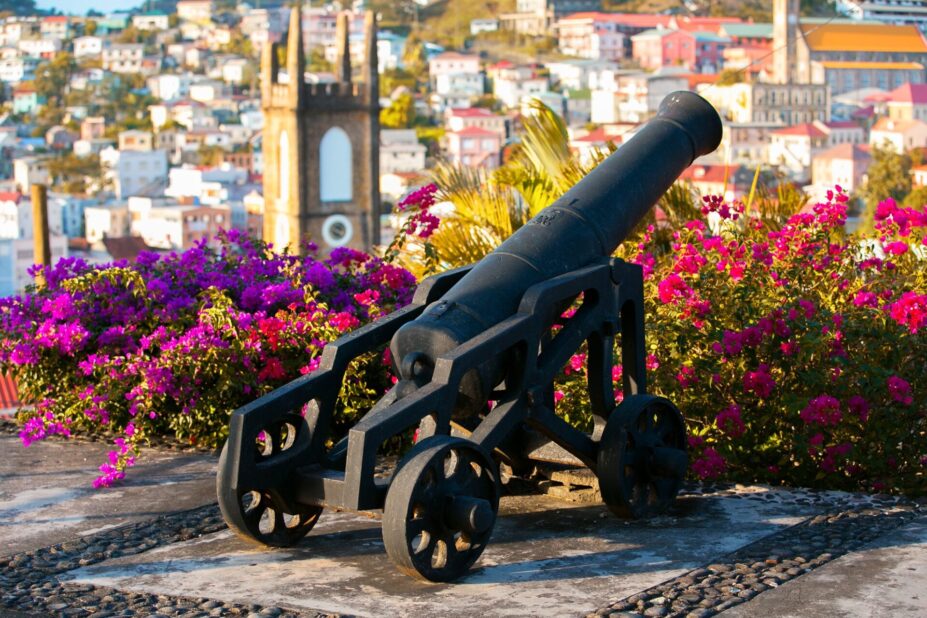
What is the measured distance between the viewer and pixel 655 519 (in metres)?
4.70

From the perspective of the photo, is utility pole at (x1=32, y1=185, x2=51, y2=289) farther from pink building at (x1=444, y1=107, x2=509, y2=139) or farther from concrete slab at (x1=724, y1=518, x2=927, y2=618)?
pink building at (x1=444, y1=107, x2=509, y2=139)

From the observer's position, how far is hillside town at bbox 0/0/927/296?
56.6 meters

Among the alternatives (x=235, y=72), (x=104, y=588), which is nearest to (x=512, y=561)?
(x=104, y=588)

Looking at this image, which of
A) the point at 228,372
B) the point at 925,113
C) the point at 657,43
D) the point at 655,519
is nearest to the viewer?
the point at 655,519

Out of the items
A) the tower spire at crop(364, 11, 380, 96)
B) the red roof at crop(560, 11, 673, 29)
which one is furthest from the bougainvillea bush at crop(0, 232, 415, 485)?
the red roof at crop(560, 11, 673, 29)

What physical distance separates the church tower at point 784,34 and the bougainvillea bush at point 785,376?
123 metres

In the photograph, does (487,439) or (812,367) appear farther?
(812,367)

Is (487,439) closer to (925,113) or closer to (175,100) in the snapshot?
(925,113)

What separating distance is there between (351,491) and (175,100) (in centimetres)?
13512

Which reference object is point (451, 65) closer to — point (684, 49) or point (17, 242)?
point (684, 49)

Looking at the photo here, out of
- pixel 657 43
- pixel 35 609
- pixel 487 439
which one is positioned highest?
pixel 657 43

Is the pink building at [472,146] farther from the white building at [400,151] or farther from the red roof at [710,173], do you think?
the red roof at [710,173]

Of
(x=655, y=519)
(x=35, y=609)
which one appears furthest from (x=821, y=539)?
(x=35, y=609)

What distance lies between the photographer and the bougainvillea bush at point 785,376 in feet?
17.0
